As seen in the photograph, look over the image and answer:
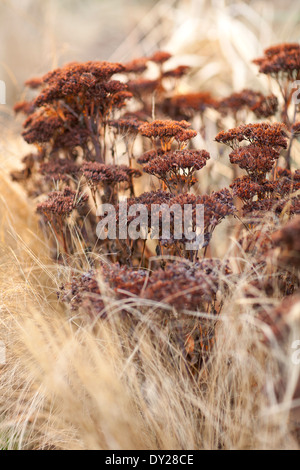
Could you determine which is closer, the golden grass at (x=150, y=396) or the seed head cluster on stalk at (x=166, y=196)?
the golden grass at (x=150, y=396)

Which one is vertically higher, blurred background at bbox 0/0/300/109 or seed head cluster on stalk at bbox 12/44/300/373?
blurred background at bbox 0/0/300/109

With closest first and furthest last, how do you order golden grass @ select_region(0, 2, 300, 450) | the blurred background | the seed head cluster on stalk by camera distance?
golden grass @ select_region(0, 2, 300, 450), the seed head cluster on stalk, the blurred background

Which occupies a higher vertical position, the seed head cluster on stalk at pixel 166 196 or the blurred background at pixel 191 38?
the blurred background at pixel 191 38

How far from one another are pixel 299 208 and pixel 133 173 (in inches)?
47.0

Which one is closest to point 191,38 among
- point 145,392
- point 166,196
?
point 166,196

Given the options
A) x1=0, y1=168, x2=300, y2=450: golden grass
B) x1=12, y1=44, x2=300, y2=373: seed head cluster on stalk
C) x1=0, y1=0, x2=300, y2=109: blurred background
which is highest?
x1=0, y1=0, x2=300, y2=109: blurred background

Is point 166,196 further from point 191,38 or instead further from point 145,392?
point 191,38

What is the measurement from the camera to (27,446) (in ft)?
6.19

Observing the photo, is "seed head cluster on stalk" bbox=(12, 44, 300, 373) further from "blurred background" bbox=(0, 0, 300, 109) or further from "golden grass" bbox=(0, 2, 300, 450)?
"blurred background" bbox=(0, 0, 300, 109)

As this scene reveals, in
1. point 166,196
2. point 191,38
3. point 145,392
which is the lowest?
point 145,392

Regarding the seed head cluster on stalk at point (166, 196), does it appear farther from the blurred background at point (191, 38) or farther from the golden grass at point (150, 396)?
the blurred background at point (191, 38)

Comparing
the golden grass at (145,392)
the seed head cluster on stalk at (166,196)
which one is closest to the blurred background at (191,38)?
the seed head cluster on stalk at (166,196)

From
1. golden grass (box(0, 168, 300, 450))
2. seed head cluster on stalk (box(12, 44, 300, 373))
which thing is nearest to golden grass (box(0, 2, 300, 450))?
golden grass (box(0, 168, 300, 450))

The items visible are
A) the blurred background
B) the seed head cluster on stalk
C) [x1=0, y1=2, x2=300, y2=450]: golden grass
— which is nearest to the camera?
[x1=0, y1=2, x2=300, y2=450]: golden grass
